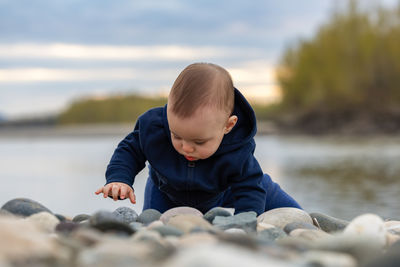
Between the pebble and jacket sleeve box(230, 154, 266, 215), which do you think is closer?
the pebble

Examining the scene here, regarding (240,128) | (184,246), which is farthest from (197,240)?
(240,128)

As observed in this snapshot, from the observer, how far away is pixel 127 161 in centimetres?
239

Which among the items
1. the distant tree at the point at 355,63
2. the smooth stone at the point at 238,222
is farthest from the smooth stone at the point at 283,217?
the distant tree at the point at 355,63

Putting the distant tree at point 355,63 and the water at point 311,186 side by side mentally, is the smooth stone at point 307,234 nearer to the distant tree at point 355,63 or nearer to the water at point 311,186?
the water at point 311,186

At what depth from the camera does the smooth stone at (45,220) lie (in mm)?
1678

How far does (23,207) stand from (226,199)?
0.94 m

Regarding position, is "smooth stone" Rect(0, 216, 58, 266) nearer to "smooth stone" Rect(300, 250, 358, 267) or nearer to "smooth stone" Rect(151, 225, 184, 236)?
"smooth stone" Rect(151, 225, 184, 236)

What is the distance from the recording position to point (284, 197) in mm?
2680

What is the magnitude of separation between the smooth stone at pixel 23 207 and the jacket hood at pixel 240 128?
25.1 inches

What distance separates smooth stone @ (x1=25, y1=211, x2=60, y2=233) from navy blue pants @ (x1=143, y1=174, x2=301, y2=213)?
0.85 meters

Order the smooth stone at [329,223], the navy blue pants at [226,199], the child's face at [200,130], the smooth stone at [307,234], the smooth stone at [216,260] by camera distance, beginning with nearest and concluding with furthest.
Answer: the smooth stone at [216,260] < the smooth stone at [307,234] < the child's face at [200,130] < the smooth stone at [329,223] < the navy blue pants at [226,199]

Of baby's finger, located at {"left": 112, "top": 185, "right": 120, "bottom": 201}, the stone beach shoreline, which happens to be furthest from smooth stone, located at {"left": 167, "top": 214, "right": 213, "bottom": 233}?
baby's finger, located at {"left": 112, "top": 185, "right": 120, "bottom": 201}

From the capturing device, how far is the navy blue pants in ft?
8.30

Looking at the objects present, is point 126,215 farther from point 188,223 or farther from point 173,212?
point 188,223
